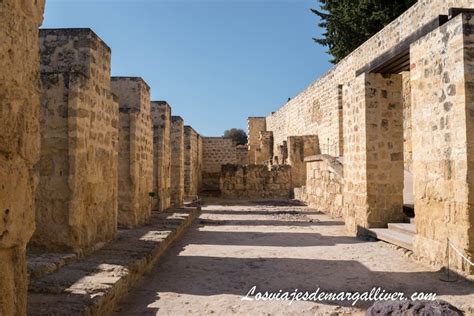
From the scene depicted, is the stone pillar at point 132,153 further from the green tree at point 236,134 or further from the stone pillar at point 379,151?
the green tree at point 236,134

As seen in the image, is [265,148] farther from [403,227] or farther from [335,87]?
[403,227]

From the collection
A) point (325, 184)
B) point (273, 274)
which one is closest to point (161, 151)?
point (325, 184)

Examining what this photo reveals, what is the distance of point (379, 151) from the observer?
7.35 m

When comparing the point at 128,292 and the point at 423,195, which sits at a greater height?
the point at 423,195

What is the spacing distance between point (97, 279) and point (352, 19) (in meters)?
19.6

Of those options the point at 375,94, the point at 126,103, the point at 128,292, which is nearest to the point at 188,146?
the point at 126,103

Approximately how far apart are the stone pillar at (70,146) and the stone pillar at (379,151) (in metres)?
4.48

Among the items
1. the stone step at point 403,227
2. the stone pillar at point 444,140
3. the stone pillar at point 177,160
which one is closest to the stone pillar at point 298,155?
the stone pillar at point 177,160

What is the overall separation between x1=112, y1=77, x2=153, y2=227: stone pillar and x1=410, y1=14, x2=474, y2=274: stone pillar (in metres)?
4.69

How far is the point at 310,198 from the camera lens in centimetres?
1346

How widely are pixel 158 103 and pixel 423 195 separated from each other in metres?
7.56

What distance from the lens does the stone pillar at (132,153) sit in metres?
7.37

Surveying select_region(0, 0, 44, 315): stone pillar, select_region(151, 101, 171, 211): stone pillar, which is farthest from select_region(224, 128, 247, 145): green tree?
select_region(0, 0, 44, 315): stone pillar

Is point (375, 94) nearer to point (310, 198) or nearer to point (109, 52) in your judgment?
point (109, 52)
